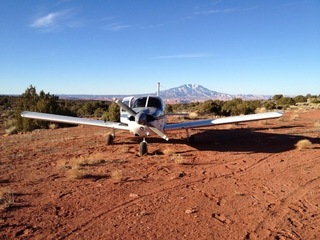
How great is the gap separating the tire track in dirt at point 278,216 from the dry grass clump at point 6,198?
4.97m

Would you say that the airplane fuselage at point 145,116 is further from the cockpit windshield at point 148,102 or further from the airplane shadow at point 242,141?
the airplane shadow at point 242,141

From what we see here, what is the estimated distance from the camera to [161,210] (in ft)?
19.9

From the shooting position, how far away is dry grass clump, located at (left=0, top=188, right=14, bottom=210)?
6.00m

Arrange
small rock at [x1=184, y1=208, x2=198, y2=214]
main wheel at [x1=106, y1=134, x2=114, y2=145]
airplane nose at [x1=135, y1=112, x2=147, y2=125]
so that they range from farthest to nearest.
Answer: main wheel at [x1=106, y1=134, x2=114, y2=145] → airplane nose at [x1=135, y1=112, x2=147, y2=125] → small rock at [x1=184, y1=208, x2=198, y2=214]

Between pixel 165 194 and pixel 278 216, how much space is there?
2609 millimetres

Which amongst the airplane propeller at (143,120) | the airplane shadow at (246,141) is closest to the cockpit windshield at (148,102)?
the airplane propeller at (143,120)

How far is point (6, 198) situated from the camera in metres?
6.43

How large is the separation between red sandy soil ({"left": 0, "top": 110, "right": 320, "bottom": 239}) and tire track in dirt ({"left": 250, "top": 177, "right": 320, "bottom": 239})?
18 millimetres

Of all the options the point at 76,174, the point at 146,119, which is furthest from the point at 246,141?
the point at 76,174

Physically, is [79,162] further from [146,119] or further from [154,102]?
[154,102]

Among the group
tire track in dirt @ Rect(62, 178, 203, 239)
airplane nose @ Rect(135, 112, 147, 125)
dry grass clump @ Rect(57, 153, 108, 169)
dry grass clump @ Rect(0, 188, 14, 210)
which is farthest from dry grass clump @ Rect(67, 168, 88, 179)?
airplane nose @ Rect(135, 112, 147, 125)

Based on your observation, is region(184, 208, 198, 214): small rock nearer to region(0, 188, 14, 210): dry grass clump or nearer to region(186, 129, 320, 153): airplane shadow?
region(0, 188, 14, 210): dry grass clump

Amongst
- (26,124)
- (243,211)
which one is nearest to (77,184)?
(243,211)

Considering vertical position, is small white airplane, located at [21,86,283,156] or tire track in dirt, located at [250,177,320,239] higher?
small white airplane, located at [21,86,283,156]
